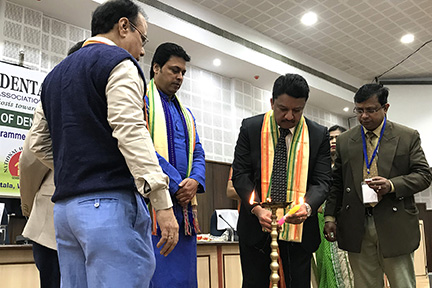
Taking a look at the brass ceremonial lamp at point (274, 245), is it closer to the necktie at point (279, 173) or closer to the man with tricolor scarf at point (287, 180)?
the man with tricolor scarf at point (287, 180)

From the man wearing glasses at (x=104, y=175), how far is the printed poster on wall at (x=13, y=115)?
12.5 ft

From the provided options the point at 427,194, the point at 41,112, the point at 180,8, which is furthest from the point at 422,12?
the point at 41,112

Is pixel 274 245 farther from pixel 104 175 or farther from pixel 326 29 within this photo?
pixel 326 29

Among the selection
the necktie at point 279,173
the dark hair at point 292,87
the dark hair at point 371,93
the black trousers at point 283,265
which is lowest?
the black trousers at point 283,265

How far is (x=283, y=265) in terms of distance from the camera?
2283 mm

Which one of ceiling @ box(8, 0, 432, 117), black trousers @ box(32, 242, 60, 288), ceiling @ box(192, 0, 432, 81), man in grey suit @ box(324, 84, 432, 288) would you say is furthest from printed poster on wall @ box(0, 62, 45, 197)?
man in grey suit @ box(324, 84, 432, 288)

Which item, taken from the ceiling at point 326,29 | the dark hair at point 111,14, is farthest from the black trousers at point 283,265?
the ceiling at point 326,29

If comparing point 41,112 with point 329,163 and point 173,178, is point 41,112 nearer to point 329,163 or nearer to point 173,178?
point 173,178

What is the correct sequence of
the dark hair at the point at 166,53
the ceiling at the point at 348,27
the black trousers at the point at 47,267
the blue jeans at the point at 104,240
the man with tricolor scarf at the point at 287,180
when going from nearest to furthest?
1. the blue jeans at the point at 104,240
2. the black trousers at the point at 47,267
3. the man with tricolor scarf at the point at 287,180
4. the dark hair at the point at 166,53
5. the ceiling at the point at 348,27

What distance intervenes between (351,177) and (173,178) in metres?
1.12

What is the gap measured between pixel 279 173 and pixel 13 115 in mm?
3768

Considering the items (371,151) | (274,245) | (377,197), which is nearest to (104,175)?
(274,245)

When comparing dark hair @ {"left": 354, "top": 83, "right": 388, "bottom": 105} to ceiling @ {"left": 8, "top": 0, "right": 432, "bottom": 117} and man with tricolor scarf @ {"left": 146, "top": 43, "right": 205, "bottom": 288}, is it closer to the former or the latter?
man with tricolor scarf @ {"left": 146, "top": 43, "right": 205, "bottom": 288}

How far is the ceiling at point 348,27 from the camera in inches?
310
